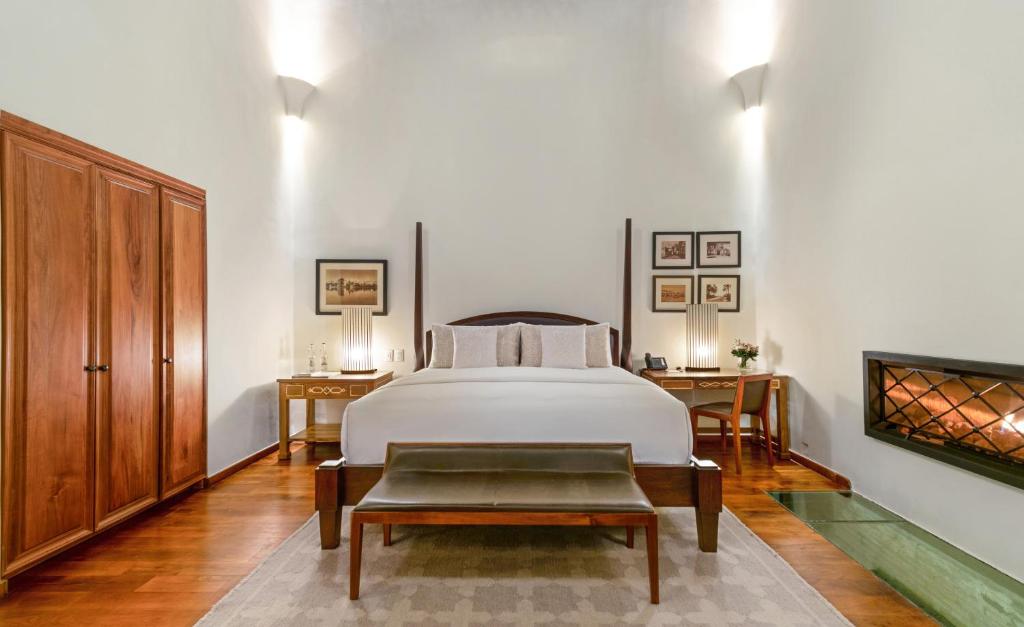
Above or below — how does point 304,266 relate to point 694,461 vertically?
above

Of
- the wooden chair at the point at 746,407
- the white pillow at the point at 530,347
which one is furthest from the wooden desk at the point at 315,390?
the wooden chair at the point at 746,407

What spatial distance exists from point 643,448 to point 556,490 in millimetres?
626

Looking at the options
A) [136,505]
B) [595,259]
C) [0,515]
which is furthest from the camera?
[595,259]

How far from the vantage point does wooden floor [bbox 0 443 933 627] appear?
1902mm

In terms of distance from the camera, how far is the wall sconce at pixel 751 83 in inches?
173

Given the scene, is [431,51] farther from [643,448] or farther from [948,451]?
[948,451]

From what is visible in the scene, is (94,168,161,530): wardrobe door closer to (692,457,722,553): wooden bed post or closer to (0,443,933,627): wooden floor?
(0,443,933,627): wooden floor

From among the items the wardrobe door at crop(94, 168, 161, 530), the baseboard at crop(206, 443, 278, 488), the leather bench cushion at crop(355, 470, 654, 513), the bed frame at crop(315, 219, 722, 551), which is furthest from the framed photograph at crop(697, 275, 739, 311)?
the wardrobe door at crop(94, 168, 161, 530)

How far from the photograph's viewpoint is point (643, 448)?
2488 millimetres

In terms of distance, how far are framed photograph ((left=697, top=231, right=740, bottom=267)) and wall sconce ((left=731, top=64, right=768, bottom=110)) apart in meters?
1.21

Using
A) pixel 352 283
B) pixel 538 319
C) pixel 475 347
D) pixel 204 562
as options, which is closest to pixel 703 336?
pixel 538 319

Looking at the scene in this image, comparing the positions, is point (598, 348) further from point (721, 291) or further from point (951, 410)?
point (951, 410)

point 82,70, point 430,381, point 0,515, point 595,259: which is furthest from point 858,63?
point 0,515

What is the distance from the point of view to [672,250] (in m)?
4.61
